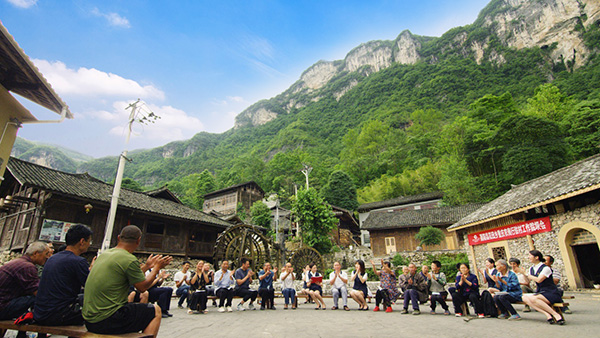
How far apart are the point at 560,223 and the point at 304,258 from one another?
11756 mm

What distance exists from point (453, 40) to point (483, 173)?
88443mm

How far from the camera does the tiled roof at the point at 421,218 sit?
24.4 m

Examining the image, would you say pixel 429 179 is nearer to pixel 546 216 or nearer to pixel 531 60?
pixel 546 216

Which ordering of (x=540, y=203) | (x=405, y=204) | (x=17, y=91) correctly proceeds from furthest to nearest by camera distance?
1. (x=405, y=204)
2. (x=540, y=203)
3. (x=17, y=91)

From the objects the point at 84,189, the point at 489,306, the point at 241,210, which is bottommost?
the point at 489,306

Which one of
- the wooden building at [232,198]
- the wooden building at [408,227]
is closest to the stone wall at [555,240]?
the wooden building at [408,227]

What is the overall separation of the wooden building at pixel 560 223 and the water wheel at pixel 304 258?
8781mm

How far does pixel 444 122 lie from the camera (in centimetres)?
5272

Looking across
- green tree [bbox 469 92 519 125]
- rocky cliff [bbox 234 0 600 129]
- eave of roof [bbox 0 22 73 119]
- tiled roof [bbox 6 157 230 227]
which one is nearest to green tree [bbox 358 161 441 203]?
green tree [bbox 469 92 519 125]

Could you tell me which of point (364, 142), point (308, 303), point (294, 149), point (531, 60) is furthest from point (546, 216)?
point (531, 60)

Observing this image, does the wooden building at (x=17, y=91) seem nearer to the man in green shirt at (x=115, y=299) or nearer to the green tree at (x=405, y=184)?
the man in green shirt at (x=115, y=299)

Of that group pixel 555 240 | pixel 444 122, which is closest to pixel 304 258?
pixel 555 240

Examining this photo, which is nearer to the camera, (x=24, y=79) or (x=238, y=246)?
(x=24, y=79)

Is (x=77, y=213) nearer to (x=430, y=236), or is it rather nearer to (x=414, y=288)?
(x=414, y=288)
